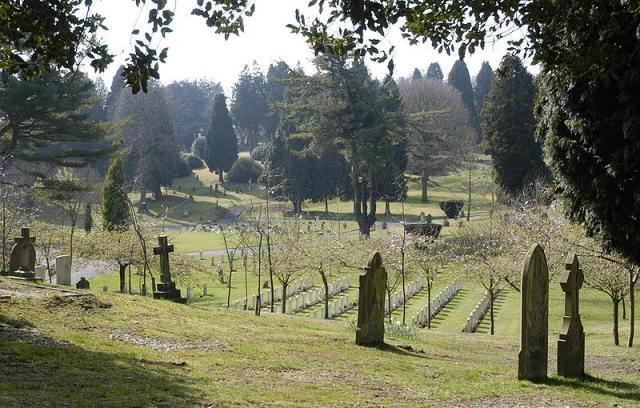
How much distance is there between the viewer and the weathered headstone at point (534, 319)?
10.2 m

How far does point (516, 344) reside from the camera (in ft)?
56.2

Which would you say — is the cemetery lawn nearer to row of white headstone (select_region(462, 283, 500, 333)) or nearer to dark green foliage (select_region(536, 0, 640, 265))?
dark green foliage (select_region(536, 0, 640, 265))

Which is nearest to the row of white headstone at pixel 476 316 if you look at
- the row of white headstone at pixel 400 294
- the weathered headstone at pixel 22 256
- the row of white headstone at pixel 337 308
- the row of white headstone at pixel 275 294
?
the row of white headstone at pixel 400 294

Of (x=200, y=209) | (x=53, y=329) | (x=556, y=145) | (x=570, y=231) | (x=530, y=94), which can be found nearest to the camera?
(x=53, y=329)

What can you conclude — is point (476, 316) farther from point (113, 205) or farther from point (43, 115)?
point (113, 205)

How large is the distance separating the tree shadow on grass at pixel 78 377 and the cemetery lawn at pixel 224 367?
12 millimetres

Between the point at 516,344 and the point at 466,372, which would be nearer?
the point at 466,372

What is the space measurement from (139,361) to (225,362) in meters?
1.15

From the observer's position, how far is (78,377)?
784 cm

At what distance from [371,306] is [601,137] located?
466cm

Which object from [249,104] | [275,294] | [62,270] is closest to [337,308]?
[275,294]

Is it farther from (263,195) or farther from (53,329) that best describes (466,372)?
(263,195)

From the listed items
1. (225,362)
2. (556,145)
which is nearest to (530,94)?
(556,145)

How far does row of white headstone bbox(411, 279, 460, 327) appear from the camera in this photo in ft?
91.2
